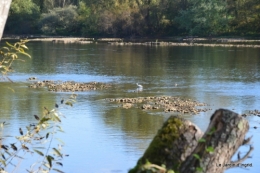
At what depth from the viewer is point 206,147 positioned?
2510mm

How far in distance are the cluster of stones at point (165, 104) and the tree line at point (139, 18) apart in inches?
1773

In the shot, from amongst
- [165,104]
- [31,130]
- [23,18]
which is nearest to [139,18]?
[23,18]

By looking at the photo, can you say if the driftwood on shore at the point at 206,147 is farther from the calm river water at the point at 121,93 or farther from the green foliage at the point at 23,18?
the green foliage at the point at 23,18

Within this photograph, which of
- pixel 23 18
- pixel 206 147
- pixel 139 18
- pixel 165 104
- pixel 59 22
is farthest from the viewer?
pixel 23 18

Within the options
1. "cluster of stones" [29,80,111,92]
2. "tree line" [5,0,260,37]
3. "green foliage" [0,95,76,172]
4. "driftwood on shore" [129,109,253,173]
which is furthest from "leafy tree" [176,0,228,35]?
"driftwood on shore" [129,109,253,173]

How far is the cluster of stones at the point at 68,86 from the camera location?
2497 cm

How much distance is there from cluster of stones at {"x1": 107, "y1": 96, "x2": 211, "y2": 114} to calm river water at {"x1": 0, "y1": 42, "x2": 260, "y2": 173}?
515 mm

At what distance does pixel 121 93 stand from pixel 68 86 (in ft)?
9.89

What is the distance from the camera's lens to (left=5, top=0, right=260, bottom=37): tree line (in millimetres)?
66750

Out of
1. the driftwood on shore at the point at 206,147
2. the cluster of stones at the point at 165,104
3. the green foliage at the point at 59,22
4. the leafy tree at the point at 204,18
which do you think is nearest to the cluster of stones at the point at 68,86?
the cluster of stones at the point at 165,104

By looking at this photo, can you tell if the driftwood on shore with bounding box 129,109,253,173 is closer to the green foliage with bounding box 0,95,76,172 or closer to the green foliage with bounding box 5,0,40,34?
the green foliage with bounding box 0,95,76,172

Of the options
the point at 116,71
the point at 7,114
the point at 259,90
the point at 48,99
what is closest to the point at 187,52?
the point at 116,71

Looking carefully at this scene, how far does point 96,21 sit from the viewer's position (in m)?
72.8

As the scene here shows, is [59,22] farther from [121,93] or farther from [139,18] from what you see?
[121,93]
